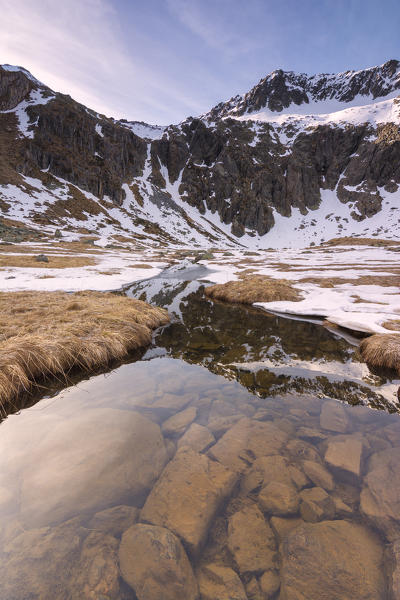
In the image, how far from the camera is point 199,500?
357cm

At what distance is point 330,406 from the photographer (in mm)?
5770

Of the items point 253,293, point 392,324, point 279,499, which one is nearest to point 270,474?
point 279,499

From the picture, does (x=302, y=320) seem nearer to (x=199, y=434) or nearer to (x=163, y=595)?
(x=199, y=434)

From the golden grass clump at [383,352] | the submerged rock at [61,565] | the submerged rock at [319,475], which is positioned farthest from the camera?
the golden grass clump at [383,352]

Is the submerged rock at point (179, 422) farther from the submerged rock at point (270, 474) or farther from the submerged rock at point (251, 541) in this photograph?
the submerged rock at point (251, 541)

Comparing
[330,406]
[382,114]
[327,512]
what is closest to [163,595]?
[327,512]

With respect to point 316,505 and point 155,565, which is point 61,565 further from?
point 316,505

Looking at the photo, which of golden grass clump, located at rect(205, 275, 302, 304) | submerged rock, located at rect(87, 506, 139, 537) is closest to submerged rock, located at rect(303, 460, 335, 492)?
submerged rock, located at rect(87, 506, 139, 537)

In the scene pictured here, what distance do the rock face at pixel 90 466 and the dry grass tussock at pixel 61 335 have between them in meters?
2.28

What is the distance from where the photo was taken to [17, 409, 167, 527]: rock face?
346cm

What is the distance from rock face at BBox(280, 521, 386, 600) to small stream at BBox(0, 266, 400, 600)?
0.04ft

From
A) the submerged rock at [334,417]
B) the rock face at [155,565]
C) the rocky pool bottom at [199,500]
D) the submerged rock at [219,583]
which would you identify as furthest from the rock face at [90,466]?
the submerged rock at [334,417]

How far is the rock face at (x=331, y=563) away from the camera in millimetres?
2557

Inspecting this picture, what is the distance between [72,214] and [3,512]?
10238 cm
